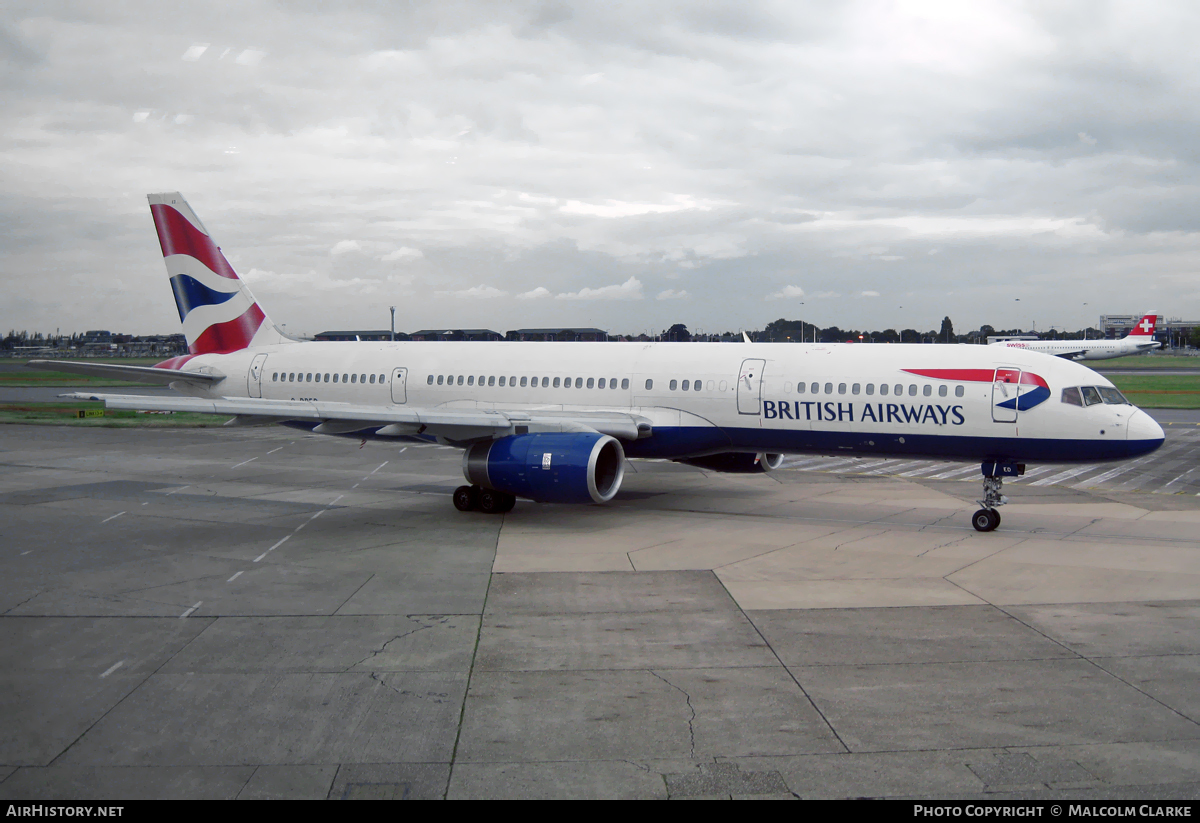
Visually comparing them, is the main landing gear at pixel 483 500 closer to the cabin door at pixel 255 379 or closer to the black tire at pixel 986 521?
the cabin door at pixel 255 379

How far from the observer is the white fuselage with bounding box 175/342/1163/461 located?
54.9 feet

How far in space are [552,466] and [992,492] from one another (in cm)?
919

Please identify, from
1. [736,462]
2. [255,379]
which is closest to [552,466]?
[736,462]

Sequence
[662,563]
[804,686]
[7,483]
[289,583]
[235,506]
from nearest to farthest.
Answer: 1. [804,686]
2. [289,583]
3. [662,563]
4. [235,506]
5. [7,483]

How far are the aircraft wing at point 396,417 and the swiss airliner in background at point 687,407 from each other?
41 millimetres

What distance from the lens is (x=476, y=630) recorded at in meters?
11.2

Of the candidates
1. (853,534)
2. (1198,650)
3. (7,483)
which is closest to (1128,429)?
(853,534)

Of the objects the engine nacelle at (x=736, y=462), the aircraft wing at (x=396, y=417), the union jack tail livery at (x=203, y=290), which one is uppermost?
the union jack tail livery at (x=203, y=290)

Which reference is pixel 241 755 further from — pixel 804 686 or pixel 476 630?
pixel 804 686

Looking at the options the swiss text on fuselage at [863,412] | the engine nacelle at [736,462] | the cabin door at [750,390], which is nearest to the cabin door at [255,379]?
the engine nacelle at [736,462]

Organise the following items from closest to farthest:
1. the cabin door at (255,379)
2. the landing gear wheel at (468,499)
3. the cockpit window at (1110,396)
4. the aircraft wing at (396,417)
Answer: the cockpit window at (1110,396) → the aircraft wing at (396,417) → the landing gear wheel at (468,499) → the cabin door at (255,379)

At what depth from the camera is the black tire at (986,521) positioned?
56.3 ft

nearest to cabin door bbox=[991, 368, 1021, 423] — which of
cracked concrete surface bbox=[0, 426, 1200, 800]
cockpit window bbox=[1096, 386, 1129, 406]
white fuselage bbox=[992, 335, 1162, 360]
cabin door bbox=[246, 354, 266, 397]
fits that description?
cockpit window bbox=[1096, 386, 1129, 406]

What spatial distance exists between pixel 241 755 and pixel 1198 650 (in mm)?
11073
